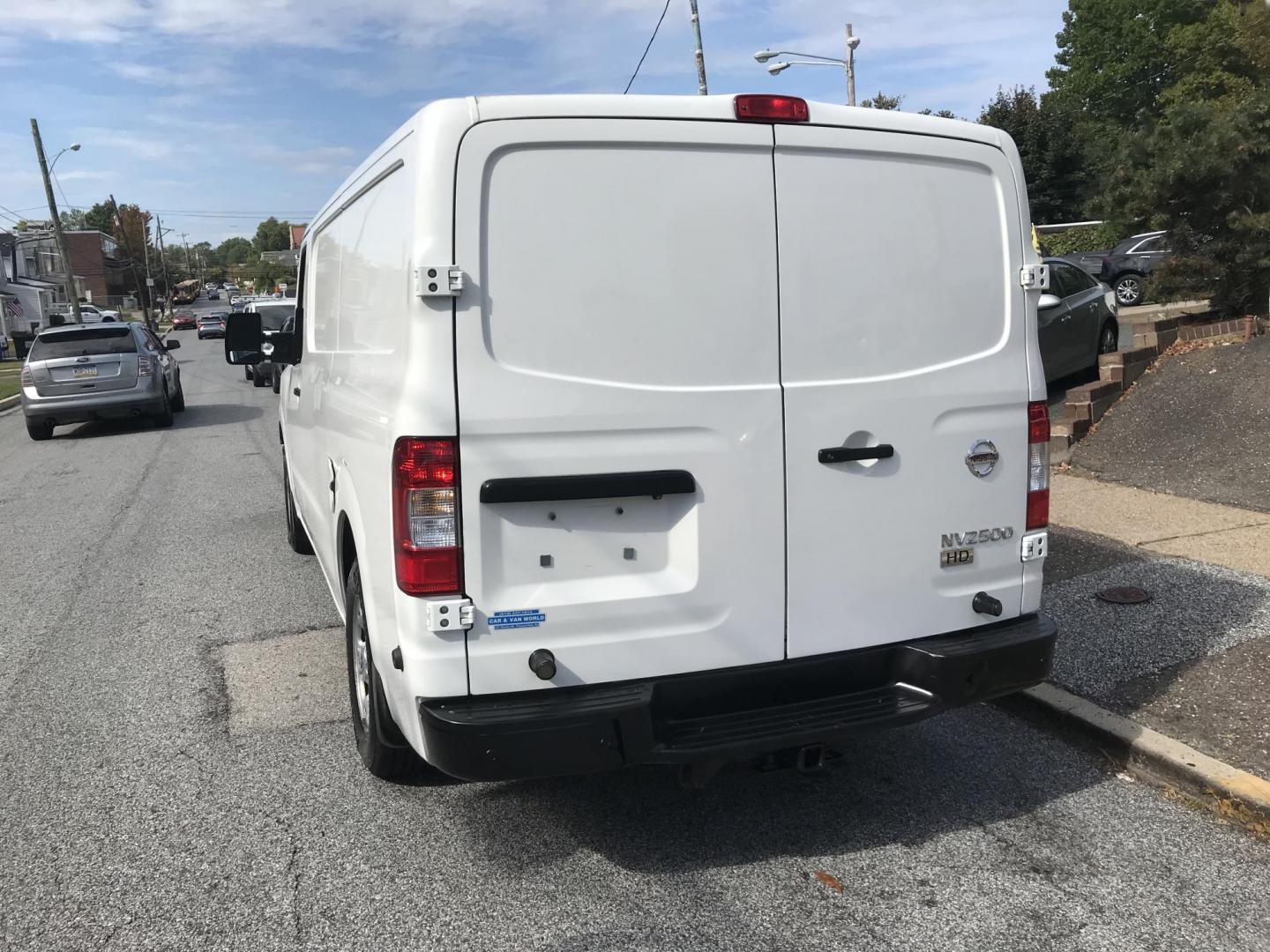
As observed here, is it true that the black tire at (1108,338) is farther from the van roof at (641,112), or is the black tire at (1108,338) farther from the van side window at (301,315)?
the van roof at (641,112)

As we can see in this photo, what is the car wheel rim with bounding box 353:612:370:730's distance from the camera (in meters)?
4.06

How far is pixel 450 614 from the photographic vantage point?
3154mm

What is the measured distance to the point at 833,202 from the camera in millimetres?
3455

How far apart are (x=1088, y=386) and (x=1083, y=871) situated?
690 cm

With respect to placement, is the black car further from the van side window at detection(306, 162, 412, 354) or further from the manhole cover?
the van side window at detection(306, 162, 412, 354)

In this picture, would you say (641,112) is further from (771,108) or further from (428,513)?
(428,513)

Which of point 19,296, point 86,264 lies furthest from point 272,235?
point 19,296

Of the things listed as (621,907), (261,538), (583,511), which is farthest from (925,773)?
(261,538)

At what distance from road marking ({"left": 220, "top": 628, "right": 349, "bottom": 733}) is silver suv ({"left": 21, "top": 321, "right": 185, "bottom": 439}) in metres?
11.2

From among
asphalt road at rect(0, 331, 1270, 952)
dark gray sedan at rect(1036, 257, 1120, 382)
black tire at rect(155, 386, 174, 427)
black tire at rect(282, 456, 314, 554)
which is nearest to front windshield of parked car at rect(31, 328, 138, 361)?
black tire at rect(155, 386, 174, 427)

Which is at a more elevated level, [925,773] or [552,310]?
[552,310]

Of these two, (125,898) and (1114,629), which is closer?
(125,898)

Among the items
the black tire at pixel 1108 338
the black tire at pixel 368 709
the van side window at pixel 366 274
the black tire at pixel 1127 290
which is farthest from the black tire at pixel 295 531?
the black tire at pixel 1127 290

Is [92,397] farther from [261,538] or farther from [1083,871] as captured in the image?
[1083,871]
